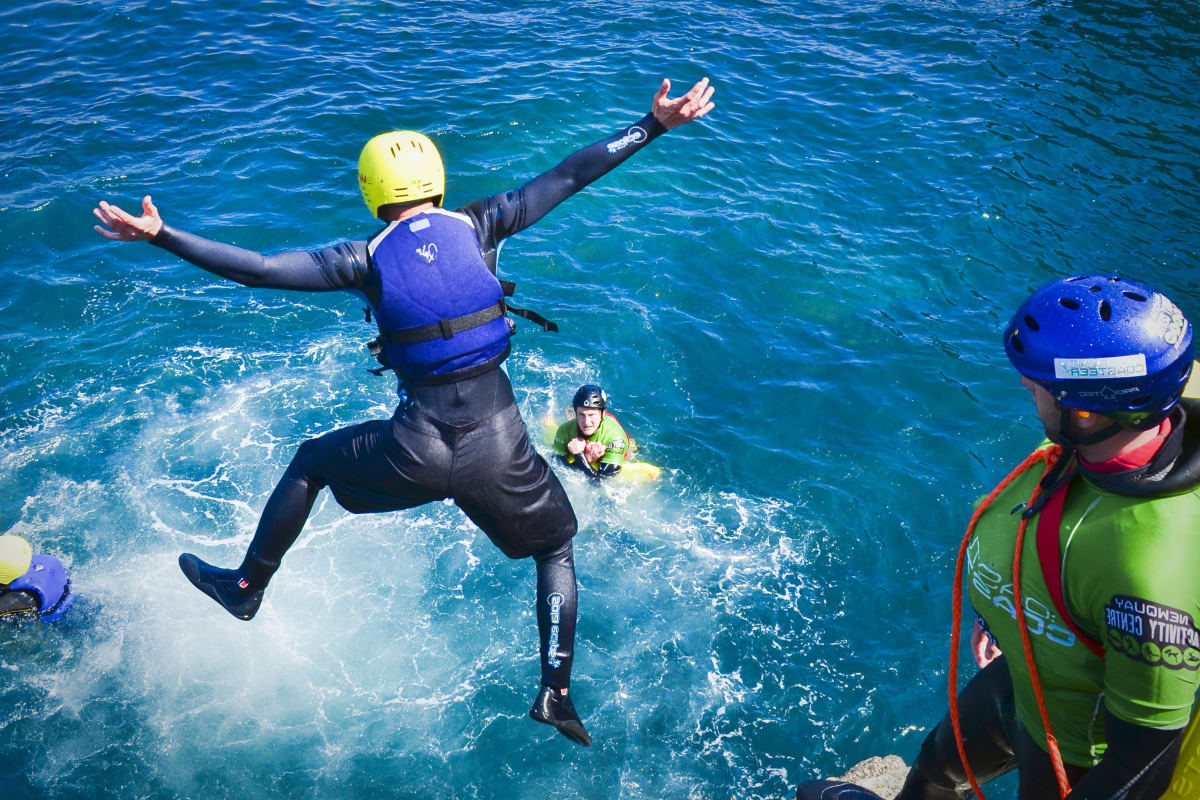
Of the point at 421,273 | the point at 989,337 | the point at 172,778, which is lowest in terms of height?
the point at 172,778

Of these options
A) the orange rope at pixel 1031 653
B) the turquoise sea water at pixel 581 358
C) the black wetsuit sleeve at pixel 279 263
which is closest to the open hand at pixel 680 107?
the black wetsuit sleeve at pixel 279 263

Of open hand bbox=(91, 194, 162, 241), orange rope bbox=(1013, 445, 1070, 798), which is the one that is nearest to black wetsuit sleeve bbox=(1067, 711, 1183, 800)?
orange rope bbox=(1013, 445, 1070, 798)

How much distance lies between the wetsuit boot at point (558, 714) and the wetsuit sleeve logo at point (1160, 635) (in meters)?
3.38

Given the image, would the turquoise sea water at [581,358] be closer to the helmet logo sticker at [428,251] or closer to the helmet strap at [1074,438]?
the helmet logo sticker at [428,251]

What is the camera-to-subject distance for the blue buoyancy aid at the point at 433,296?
507 cm

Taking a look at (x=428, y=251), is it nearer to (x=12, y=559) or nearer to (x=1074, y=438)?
(x=1074, y=438)

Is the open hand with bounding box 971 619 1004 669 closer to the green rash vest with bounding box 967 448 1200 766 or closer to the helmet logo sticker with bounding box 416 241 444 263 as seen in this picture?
the green rash vest with bounding box 967 448 1200 766

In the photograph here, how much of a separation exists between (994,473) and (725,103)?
983cm

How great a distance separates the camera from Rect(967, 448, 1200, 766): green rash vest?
10.2ft

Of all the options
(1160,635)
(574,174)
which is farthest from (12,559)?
(1160,635)

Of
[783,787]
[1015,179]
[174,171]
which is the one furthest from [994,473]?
[174,171]

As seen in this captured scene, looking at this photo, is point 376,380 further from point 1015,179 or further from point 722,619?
point 1015,179

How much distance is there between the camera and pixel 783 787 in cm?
703

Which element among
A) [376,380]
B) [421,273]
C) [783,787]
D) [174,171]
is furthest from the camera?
[174,171]
